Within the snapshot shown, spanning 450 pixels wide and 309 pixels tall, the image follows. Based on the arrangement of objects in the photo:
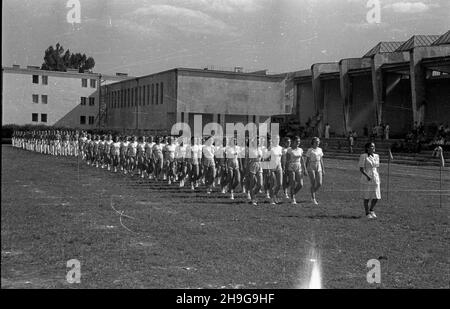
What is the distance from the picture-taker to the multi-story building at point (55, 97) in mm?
57781

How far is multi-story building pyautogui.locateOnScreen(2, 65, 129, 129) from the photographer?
5778 centimetres

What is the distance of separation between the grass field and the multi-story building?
44.2 m

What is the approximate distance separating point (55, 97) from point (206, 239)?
60622 millimetres

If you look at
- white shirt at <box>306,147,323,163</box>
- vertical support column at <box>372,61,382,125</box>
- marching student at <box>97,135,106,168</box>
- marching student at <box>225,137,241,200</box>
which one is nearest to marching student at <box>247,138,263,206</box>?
marching student at <box>225,137,241,200</box>

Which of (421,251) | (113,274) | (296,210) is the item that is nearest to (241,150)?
(296,210)

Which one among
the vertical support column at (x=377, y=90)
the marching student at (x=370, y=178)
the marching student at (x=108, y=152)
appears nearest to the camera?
the marching student at (x=370, y=178)

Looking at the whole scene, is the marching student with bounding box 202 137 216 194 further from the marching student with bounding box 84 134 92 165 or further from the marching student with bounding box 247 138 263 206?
the marching student with bounding box 84 134 92 165

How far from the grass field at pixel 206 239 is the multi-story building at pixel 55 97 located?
44.2 meters

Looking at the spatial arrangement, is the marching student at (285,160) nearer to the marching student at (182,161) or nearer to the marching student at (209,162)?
the marching student at (209,162)

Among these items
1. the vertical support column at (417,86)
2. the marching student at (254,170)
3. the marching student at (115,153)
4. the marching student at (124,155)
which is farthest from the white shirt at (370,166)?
the vertical support column at (417,86)

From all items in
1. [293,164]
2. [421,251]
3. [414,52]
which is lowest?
[421,251]

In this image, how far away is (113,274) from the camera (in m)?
6.79
